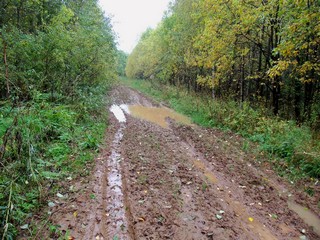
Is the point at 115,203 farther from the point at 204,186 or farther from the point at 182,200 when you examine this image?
the point at 204,186

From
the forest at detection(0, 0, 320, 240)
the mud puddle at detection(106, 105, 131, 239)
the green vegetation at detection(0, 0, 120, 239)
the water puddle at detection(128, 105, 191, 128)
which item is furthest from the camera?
the water puddle at detection(128, 105, 191, 128)

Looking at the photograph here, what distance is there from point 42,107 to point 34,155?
316cm

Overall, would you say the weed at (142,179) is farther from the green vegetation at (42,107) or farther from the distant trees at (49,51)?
the distant trees at (49,51)

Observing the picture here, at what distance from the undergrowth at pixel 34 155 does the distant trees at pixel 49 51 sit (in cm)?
112

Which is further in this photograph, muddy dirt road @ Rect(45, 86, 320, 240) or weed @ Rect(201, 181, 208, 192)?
weed @ Rect(201, 181, 208, 192)

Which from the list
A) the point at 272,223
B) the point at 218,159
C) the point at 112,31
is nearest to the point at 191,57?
the point at 112,31

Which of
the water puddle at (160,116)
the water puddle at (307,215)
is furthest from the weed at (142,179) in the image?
the water puddle at (160,116)

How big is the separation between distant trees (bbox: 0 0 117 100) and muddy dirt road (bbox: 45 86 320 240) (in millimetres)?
3759

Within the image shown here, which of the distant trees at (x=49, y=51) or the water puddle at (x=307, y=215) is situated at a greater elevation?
the distant trees at (x=49, y=51)

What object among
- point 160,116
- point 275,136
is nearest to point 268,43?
point 275,136

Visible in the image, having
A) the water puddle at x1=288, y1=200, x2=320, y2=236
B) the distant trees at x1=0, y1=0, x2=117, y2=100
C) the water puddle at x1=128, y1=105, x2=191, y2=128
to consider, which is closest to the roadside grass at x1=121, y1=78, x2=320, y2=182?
the water puddle at x1=128, y1=105, x2=191, y2=128

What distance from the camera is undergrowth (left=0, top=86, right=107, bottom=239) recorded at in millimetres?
4008

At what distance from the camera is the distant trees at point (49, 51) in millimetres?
9273

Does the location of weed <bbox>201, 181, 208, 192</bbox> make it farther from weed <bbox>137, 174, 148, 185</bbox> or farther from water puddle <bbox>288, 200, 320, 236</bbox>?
water puddle <bbox>288, 200, 320, 236</bbox>
